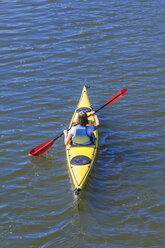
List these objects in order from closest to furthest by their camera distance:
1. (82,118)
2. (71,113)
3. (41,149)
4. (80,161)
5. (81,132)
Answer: (80,161), (82,118), (81,132), (41,149), (71,113)

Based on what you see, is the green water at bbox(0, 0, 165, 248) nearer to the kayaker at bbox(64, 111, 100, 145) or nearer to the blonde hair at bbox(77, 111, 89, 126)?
the kayaker at bbox(64, 111, 100, 145)

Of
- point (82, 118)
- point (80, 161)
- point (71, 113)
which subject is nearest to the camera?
point (80, 161)

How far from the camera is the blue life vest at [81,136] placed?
8.42 m

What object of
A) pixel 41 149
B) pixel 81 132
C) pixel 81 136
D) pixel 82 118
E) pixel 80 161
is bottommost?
pixel 41 149

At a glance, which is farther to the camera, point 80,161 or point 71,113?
point 71,113

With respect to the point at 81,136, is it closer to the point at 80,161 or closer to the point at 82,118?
the point at 82,118

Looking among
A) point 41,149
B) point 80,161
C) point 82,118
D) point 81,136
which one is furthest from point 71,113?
point 80,161

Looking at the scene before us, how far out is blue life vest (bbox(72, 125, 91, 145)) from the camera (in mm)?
8422

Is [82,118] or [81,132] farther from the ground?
[82,118]

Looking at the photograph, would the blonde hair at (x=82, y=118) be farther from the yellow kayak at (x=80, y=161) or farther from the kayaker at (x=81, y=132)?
the yellow kayak at (x=80, y=161)

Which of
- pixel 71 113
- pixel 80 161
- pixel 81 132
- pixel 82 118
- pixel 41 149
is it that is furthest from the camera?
pixel 71 113

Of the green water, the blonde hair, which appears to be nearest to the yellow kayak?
the green water

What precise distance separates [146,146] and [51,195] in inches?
121

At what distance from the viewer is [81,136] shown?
8.53 metres
